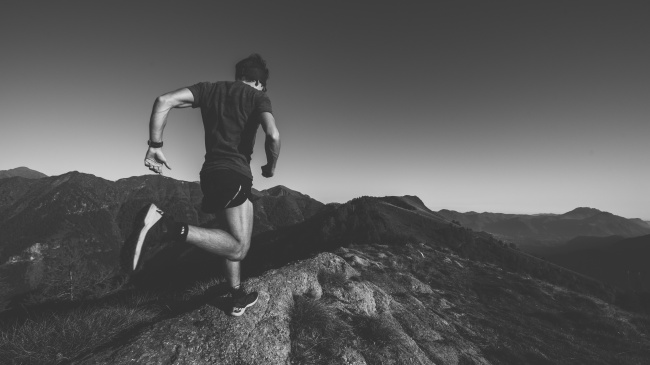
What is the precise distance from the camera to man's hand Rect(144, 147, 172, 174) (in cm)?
327

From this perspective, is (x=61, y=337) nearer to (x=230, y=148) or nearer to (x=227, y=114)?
(x=230, y=148)

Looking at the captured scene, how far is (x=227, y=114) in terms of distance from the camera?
12.1 ft

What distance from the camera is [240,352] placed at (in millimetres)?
3580

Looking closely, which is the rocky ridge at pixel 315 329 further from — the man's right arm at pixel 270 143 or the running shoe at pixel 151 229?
the man's right arm at pixel 270 143

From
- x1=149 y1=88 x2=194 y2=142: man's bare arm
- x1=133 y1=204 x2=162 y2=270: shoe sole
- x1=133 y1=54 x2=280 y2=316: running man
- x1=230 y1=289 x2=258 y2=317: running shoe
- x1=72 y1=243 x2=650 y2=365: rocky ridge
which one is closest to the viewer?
x1=133 y1=204 x2=162 y2=270: shoe sole

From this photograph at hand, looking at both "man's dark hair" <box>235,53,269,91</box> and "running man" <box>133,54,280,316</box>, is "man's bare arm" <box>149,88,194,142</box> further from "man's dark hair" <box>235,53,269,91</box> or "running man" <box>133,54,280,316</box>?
"man's dark hair" <box>235,53,269,91</box>

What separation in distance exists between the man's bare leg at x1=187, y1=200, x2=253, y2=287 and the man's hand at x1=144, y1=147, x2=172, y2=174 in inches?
39.0

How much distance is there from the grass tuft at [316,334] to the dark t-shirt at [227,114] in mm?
2479

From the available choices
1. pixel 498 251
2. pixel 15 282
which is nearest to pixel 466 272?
pixel 498 251

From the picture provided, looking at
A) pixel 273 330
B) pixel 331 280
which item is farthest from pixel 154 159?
pixel 331 280

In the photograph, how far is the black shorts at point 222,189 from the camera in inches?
132

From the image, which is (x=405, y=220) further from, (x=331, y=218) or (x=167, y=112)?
(x=167, y=112)

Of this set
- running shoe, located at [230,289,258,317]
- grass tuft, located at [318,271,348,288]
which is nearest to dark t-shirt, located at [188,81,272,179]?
running shoe, located at [230,289,258,317]

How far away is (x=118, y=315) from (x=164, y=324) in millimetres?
1861
